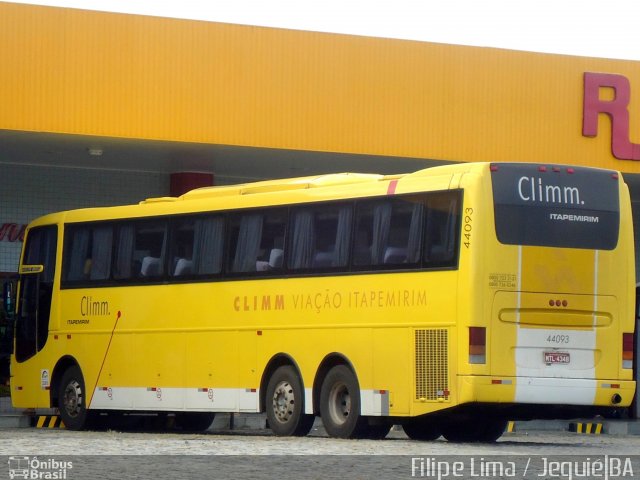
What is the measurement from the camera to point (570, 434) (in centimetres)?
2859

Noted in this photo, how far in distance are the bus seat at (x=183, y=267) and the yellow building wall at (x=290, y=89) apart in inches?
249

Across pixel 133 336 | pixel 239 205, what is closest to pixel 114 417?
pixel 133 336

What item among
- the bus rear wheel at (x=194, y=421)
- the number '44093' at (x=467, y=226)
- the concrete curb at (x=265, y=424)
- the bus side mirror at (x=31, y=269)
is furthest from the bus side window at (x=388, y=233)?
the bus side mirror at (x=31, y=269)

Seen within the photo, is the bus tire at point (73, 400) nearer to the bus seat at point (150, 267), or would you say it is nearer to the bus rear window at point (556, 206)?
the bus seat at point (150, 267)

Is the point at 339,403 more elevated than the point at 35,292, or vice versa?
the point at 35,292

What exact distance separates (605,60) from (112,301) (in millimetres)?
13083

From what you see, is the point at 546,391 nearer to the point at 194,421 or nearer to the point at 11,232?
the point at 194,421

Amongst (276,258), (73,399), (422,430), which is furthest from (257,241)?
(73,399)

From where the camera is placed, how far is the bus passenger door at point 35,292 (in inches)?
982

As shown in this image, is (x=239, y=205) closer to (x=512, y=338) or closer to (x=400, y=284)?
(x=400, y=284)

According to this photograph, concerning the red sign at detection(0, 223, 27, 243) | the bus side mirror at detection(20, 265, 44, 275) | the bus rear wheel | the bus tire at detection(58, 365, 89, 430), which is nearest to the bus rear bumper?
the bus rear wheel

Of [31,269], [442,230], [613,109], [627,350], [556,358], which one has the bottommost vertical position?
[556,358]

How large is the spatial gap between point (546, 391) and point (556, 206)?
219 centimetres

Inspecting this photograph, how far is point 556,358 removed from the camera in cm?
1877
